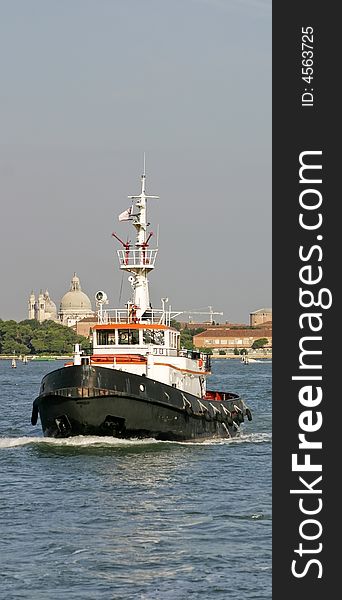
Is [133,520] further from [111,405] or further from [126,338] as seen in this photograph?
[126,338]

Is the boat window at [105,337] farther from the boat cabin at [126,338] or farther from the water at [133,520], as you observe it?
the water at [133,520]

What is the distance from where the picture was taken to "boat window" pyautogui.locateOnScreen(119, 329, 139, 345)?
1638 inches

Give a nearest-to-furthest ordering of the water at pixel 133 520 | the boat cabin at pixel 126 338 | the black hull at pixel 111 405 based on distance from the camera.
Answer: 1. the water at pixel 133 520
2. the black hull at pixel 111 405
3. the boat cabin at pixel 126 338

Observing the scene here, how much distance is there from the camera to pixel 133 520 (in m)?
27.0

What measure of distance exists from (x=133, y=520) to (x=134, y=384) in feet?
38.4

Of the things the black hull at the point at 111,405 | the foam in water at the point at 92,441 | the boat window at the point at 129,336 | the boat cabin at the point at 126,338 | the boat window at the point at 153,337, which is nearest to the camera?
the black hull at the point at 111,405

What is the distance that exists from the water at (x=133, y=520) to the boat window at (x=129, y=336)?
3704 mm

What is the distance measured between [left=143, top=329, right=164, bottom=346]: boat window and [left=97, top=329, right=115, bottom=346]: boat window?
1.03m

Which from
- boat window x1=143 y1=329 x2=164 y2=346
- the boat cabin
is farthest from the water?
boat window x1=143 y1=329 x2=164 y2=346

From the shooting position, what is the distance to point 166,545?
79.3ft

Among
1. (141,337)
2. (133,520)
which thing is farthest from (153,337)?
(133,520)

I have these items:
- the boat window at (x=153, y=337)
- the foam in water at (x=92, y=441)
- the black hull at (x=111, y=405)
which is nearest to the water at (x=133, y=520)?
the foam in water at (x=92, y=441)

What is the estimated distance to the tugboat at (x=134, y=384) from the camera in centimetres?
3844

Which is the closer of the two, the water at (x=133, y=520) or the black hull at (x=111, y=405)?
the water at (x=133, y=520)
